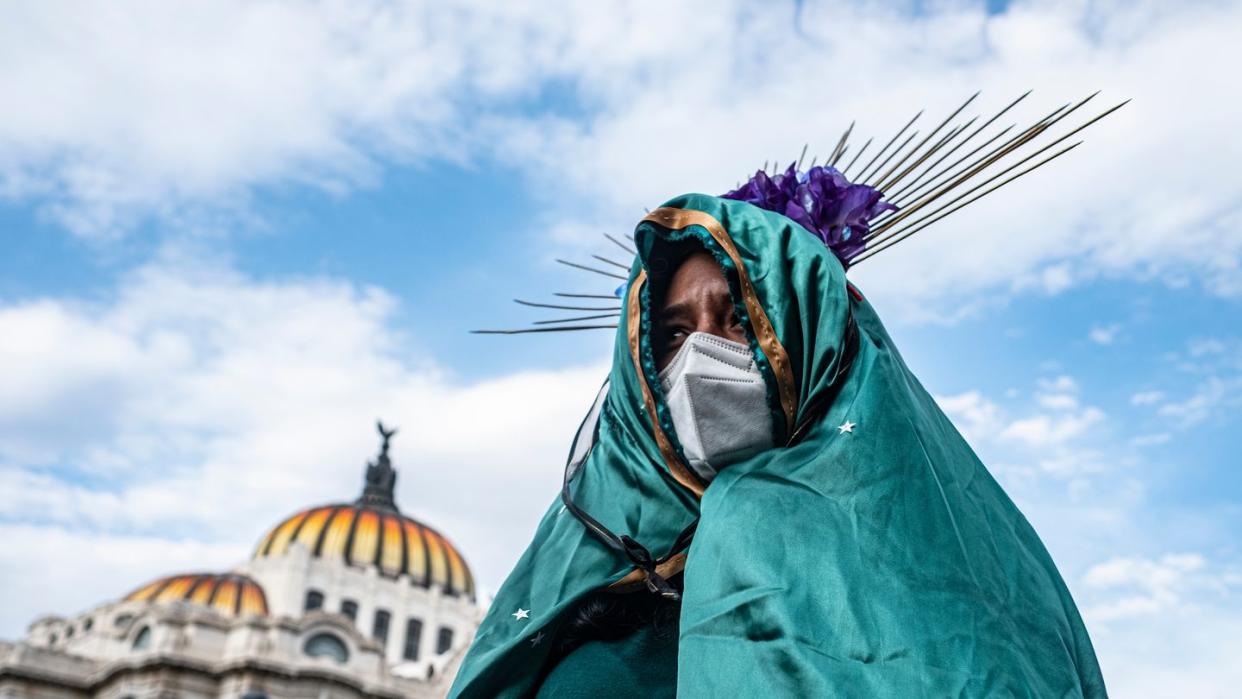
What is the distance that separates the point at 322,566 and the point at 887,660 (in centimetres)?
5125

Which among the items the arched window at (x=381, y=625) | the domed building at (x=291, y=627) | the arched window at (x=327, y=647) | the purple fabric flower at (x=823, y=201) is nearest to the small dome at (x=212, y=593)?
the domed building at (x=291, y=627)

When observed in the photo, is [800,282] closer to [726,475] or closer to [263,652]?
[726,475]

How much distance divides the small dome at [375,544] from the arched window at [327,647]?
37.8ft

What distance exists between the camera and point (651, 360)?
7.47 ft

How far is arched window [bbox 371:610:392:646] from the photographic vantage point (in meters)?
50.5

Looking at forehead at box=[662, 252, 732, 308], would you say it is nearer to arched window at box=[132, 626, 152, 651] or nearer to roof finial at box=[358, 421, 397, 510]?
arched window at box=[132, 626, 152, 651]

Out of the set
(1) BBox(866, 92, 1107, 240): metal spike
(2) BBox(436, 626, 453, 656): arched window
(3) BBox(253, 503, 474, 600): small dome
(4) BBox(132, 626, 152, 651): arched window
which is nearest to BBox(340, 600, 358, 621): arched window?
(3) BBox(253, 503, 474, 600): small dome

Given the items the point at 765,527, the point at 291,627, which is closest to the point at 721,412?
the point at 765,527

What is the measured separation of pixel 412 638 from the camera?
2021 inches

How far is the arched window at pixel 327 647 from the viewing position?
1558 inches

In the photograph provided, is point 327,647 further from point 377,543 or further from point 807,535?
point 807,535

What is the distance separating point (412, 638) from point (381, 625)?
1.59 meters

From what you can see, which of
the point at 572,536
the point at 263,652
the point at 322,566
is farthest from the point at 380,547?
the point at 572,536

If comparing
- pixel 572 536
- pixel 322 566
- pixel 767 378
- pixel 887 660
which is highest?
pixel 322 566
